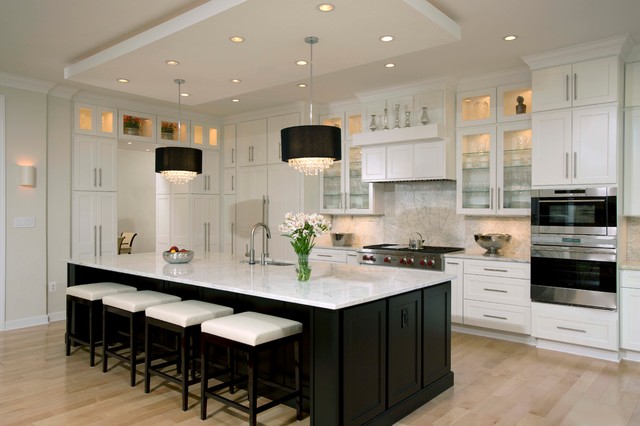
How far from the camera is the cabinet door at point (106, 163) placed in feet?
20.2

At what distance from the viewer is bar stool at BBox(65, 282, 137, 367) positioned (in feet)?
13.6

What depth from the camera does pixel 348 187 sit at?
6.41 metres

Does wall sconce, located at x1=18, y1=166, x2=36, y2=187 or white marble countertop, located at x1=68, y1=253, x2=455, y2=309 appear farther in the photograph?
wall sconce, located at x1=18, y1=166, x2=36, y2=187

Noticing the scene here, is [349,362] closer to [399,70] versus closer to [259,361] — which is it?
[259,361]

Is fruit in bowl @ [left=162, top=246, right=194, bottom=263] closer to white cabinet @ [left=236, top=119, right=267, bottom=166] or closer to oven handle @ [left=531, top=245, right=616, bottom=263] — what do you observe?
white cabinet @ [left=236, top=119, right=267, bottom=166]

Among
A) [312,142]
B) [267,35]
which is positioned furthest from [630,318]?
[267,35]

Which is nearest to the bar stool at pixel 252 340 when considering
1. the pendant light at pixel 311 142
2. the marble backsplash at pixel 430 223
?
the pendant light at pixel 311 142

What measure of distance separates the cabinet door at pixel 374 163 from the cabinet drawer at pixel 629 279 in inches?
104

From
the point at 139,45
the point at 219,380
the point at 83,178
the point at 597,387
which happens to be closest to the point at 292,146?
the point at 139,45

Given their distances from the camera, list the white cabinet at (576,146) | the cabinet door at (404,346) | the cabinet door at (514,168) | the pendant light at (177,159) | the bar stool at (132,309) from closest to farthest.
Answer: the cabinet door at (404,346)
the bar stool at (132,309)
the white cabinet at (576,146)
the pendant light at (177,159)
the cabinet door at (514,168)

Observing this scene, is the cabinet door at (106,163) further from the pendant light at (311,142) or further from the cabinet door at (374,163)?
the pendant light at (311,142)

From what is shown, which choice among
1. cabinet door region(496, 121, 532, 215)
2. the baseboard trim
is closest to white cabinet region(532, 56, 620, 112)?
cabinet door region(496, 121, 532, 215)

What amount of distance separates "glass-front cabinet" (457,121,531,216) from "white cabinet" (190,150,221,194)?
12.7ft

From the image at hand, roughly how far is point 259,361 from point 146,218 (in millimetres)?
7264
